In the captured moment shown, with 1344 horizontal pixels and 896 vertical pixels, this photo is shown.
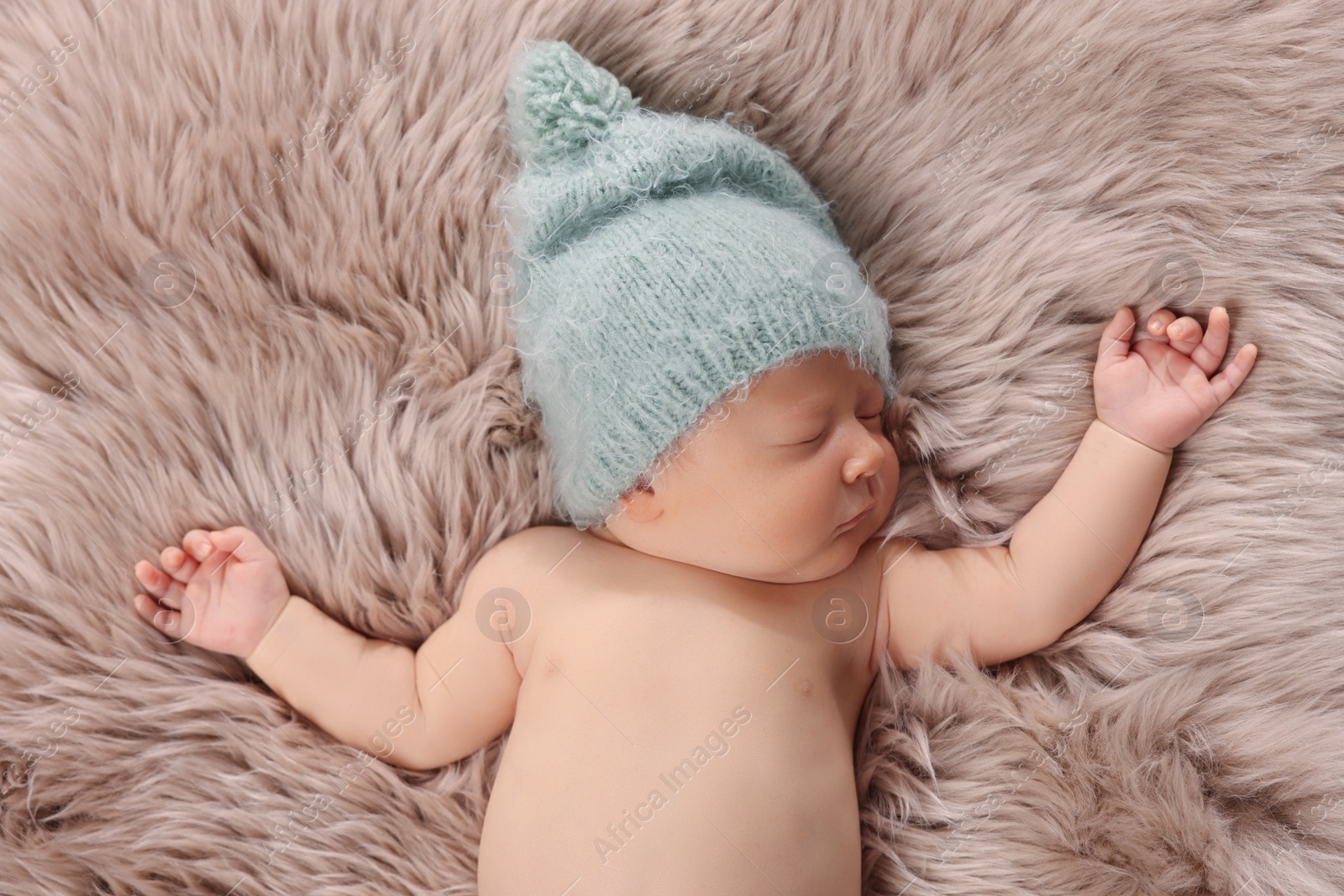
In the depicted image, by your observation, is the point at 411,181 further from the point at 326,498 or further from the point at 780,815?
the point at 780,815

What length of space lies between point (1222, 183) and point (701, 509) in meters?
0.84

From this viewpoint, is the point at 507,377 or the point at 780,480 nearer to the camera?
the point at 780,480

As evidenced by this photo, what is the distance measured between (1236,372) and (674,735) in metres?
0.91

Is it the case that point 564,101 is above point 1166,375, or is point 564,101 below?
above

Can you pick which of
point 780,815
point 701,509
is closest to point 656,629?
point 701,509
